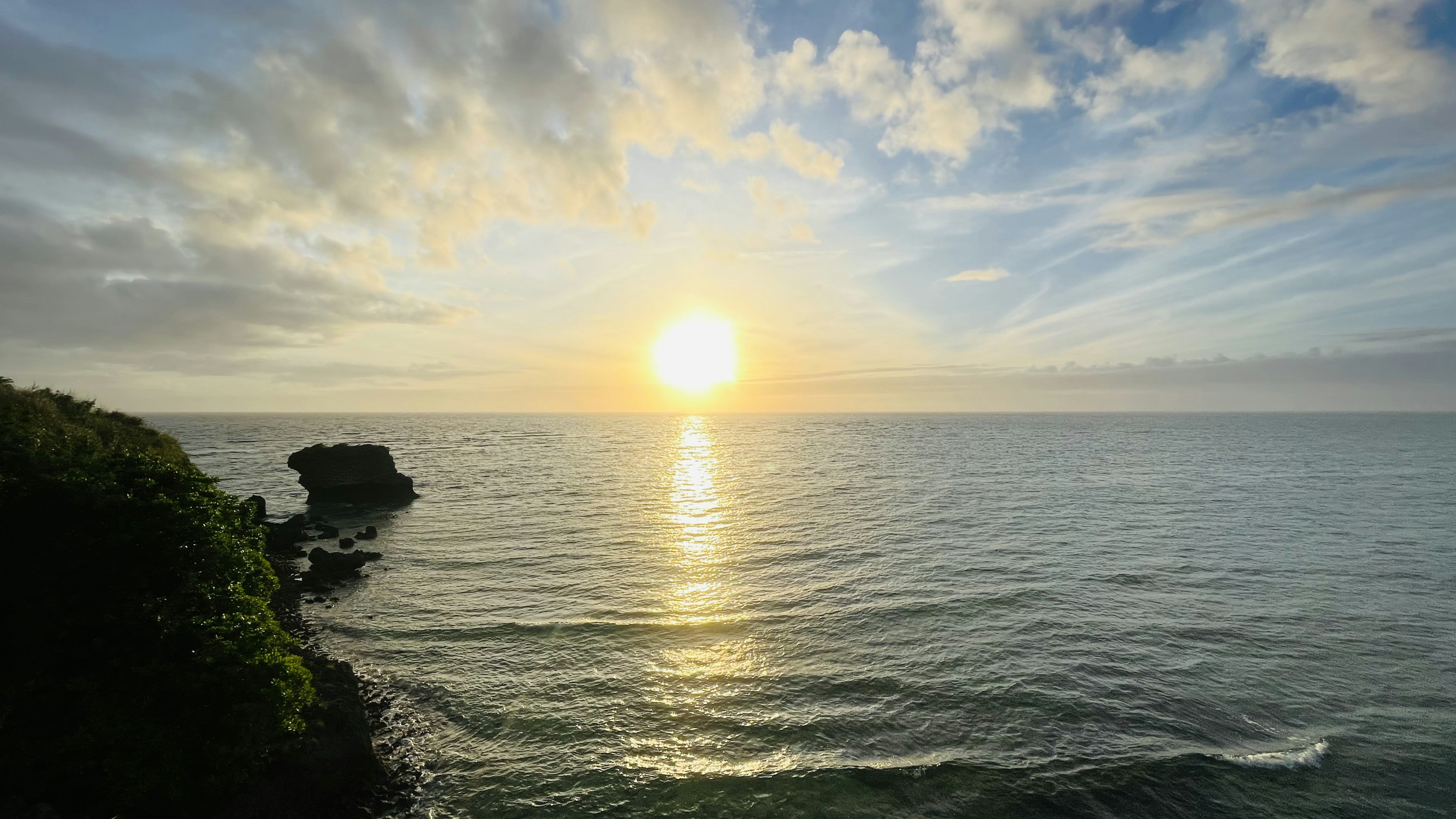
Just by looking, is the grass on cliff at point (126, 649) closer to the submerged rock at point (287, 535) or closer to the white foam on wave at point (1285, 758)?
the white foam on wave at point (1285, 758)

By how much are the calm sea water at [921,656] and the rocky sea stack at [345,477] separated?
25.8ft

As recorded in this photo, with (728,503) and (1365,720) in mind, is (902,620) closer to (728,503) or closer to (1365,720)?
(1365,720)

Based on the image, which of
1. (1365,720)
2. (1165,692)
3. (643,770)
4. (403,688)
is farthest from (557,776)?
(1365,720)

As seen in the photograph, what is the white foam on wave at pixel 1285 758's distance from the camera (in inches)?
602

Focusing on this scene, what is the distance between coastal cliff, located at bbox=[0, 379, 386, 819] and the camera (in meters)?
10.9

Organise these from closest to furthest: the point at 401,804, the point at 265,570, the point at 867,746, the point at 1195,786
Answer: the point at 401,804 → the point at 1195,786 → the point at 867,746 → the point at 265,570

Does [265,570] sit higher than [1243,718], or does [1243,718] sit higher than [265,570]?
[265,570]

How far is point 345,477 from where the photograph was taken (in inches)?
2292

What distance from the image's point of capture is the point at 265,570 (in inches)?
676

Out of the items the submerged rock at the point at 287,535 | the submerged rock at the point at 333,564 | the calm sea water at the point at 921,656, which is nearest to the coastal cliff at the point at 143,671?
the calm sea water at the point at 921,656

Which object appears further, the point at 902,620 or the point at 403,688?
the point at 902,620

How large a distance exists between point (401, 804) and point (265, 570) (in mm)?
8238

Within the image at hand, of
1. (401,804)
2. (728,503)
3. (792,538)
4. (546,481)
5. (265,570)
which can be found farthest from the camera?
(546,481)

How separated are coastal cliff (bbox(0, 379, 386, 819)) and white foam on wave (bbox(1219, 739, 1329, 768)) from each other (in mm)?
21728
